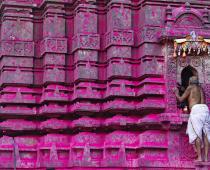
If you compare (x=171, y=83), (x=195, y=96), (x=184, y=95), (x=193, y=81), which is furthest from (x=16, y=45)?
(x=195, y=96)

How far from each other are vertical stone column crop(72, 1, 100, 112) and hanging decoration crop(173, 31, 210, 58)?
2.48m

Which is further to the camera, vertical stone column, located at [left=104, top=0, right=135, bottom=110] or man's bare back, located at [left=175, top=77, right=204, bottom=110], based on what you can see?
vertical stone column, located at [left=104, top=0, right=135, bottom=110]

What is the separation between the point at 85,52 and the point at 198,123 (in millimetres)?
4117

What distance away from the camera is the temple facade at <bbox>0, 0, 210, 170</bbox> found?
52.3 feet

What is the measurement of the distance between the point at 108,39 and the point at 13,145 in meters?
4.23

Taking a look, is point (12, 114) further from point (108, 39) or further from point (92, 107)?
point (108, 39)

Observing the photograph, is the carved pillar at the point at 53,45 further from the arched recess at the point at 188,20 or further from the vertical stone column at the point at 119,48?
the arched recess at the point at 188,20

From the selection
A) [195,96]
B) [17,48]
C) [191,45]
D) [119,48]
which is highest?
[17,48]

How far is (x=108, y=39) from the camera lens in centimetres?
1691

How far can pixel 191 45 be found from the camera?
635 inches

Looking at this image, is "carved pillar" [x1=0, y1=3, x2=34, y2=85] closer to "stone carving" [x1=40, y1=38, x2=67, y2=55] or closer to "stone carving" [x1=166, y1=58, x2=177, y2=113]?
"stone carving" [x1=40, y1=38, x2=67, y2=55]

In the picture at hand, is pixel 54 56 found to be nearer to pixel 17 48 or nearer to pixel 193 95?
pixel 17 48

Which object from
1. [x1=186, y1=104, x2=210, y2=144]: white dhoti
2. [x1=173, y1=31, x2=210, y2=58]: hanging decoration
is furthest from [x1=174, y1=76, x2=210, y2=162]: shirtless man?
[x1=173, y1=31, x2=210, y2=58]: hanging decoration

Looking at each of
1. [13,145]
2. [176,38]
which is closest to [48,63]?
[13,145]
